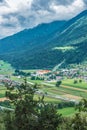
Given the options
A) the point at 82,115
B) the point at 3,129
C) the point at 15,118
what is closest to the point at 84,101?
the point at 82,115

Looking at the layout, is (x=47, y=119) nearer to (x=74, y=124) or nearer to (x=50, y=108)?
(x=50, y=108)

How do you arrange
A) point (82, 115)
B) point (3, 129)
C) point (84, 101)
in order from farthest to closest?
point (3, 129) < point (84, 101) < point (82, 115)

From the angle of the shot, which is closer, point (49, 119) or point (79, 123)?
point (79, 123)

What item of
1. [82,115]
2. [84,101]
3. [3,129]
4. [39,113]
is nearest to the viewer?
[82,115]

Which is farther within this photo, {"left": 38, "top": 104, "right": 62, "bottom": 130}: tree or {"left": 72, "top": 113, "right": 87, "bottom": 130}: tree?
{"left": 38, "top": 104, "right": 62, "bottom": 130}: tree

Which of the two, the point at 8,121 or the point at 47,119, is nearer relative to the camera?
the point at 47,119

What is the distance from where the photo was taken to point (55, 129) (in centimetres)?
8456

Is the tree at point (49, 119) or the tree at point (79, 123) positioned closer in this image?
the tree at point (79, 123)

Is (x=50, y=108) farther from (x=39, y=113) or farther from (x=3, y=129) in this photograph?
(x=3, y=129)

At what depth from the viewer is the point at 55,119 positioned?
85625mm

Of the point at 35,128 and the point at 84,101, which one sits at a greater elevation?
the point at 84,101

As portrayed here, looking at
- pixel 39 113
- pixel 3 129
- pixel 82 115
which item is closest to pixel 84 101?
pixel 82 115

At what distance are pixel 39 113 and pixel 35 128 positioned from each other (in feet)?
12.1

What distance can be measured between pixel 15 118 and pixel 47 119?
7784 mm
